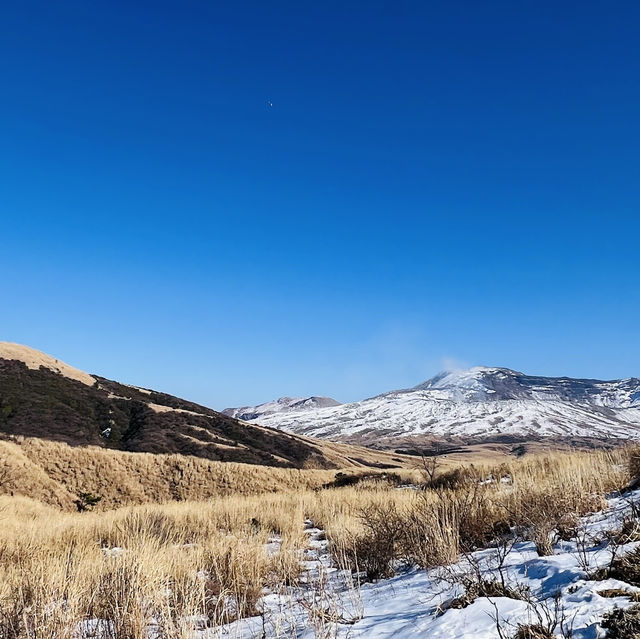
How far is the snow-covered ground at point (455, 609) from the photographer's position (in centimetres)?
284

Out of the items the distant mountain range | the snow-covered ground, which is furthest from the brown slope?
the snow-covered ground

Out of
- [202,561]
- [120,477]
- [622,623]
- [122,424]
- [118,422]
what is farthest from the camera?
[118,422]

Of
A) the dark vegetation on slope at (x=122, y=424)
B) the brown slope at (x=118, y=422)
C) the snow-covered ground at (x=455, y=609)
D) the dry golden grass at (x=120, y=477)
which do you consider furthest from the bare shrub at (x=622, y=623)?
the dark vegetation on slope at (x=122, y=424)

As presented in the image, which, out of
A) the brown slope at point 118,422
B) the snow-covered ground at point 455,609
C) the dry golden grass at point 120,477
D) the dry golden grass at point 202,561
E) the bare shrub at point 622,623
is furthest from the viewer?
the brown slope at point 118,422

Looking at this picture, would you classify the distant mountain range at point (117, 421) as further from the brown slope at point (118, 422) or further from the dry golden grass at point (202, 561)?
the dry golden grass at point (202, 561)

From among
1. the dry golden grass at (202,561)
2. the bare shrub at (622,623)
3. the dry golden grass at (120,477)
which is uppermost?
the bare shrub at (622,623)

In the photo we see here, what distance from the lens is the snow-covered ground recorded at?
9.32 ft

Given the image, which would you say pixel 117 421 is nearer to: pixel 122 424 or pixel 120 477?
pixel 122 424

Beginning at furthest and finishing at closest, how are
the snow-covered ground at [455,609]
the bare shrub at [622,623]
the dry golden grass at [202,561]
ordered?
the dry golden grass at [202,561]
the snow-covered ground at [455,609]
the bare shrub at [622,623]

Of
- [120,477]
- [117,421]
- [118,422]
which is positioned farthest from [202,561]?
[117,421]

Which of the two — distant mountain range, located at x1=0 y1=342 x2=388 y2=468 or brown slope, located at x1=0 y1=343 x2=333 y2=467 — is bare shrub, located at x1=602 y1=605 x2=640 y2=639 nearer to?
brown slope, located at x1=0 y1=343 x2=333 y2=467

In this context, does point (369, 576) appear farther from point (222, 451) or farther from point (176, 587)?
point (222, 451)

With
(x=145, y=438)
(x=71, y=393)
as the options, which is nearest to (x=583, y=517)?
(x=145, y=438)

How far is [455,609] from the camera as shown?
3238 millimetres
